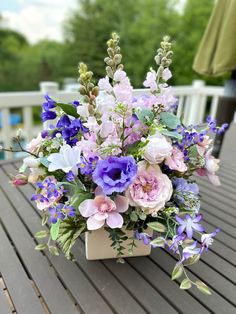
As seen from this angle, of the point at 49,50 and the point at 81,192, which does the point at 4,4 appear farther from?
the point at 81,192

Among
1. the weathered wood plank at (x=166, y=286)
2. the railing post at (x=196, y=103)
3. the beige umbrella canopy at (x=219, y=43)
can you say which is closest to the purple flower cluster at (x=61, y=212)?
the weathered wood plank at (x=166, y=286)

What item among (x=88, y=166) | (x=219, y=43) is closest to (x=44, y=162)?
(x=88, y=166)

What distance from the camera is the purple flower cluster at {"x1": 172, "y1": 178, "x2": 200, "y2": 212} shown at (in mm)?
771

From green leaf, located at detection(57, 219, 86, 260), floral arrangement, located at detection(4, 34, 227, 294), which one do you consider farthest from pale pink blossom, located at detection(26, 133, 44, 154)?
green leaf, located at detection(57, 219, 86, 260)

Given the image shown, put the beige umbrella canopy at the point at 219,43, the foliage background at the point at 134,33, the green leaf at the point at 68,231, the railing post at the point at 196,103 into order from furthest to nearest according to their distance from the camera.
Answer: the foliage background at the point at 134,33, the railing post at the point at 196,103, the beige umbrella canopy at the point at 219,43, the green leaf at the point at 68,231

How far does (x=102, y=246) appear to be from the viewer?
847 mm

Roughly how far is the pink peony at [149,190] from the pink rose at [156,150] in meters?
0.03

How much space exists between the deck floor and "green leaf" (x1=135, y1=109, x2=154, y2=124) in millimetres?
450

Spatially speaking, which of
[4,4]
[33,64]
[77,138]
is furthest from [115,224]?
[4,4]

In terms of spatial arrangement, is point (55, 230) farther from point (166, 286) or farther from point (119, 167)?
point (166, 286)

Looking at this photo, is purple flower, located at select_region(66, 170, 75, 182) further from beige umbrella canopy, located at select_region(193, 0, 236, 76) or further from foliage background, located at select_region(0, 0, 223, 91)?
foliage background, located at select_region(0, 0, 223, 91)

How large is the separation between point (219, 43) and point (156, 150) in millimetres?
1178

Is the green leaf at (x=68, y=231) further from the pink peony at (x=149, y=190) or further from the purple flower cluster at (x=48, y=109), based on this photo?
the purple flower cluster at (x=48, y=109)

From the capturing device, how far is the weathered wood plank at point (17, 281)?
27.8 inches
